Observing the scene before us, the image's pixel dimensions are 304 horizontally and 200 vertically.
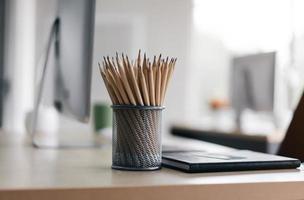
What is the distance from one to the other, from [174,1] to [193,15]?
0.89ft

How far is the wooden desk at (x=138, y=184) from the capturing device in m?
0.67

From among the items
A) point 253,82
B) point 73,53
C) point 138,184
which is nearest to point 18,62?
point 253,82

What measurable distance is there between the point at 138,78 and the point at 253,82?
2.70m

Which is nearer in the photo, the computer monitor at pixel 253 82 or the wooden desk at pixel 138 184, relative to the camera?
the wooden desk at pixel 138 184

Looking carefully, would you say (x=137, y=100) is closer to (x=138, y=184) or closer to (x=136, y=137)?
(x=136, y=137)

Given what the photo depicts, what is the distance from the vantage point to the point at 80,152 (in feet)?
4.19

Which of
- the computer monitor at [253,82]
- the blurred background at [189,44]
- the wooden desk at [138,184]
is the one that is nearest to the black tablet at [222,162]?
the wooden desk at [138,184]

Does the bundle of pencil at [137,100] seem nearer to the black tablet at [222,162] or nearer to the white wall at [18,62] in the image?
the black tablet at [222,162]

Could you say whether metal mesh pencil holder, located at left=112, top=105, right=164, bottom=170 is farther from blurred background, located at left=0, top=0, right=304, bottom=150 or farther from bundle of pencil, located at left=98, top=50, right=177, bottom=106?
blurred background, located at left=0, top=0, right=304, bottom=150

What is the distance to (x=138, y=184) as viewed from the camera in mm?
708

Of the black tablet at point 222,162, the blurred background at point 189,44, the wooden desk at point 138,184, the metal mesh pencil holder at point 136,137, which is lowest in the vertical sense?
the wooden desk at point 138,184

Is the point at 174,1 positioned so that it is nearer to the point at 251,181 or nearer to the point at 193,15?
the point at 193,15

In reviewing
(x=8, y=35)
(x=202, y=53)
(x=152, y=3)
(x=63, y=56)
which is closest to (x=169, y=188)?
(x=63, y=56)

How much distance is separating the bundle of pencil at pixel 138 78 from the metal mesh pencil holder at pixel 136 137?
1cm
